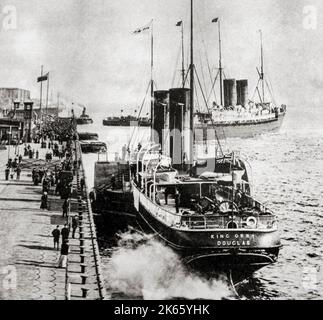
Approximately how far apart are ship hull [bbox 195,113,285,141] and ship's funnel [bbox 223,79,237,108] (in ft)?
19.4

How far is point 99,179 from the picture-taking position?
1614 inches

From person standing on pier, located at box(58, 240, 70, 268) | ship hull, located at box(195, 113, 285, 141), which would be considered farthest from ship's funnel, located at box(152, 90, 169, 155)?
Answer: ship hull, located at box(195, 113, 285, 141)

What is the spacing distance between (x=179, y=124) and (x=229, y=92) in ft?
221

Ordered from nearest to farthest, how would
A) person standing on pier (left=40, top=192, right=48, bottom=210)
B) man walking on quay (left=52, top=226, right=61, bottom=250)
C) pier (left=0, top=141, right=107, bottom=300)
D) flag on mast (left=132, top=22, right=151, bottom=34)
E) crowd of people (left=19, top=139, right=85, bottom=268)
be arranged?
pier (left=0, top=141, right=107, bottom=300) → crowd of people (left=19, top=139, right=85, bottom=268) → man walking on quay (left=52, top=226, right=61, bottom=250) → person standing on pier (left=40, top=192, right=48, bottom=210) → flag on mast (left=132, top=22, right=151, bottom=34)

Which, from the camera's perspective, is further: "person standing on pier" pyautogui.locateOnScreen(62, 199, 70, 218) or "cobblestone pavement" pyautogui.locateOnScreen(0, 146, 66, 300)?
"person standing on pier" pyautogui.locateOnScreen(62, 199, 70, 218)

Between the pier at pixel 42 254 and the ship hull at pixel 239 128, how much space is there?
6536 cm

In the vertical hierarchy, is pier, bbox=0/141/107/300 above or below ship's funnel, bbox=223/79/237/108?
below

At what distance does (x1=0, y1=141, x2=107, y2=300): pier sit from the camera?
14.1m

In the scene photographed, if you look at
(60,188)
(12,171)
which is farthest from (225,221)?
(12,171)

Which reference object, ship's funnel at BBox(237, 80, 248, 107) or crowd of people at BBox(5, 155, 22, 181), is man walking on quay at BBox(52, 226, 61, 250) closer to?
crowd of people at BBox(5, 155, 22, 181)

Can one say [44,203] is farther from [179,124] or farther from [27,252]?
[179,124]

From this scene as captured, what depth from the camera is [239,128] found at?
318ft
